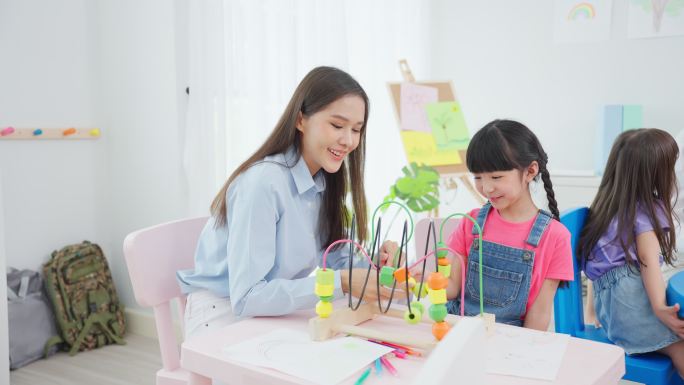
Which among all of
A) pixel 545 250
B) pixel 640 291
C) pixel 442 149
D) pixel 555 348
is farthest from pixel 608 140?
pixel 555 348

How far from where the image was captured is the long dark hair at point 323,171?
142 cm

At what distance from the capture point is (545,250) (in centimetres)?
140

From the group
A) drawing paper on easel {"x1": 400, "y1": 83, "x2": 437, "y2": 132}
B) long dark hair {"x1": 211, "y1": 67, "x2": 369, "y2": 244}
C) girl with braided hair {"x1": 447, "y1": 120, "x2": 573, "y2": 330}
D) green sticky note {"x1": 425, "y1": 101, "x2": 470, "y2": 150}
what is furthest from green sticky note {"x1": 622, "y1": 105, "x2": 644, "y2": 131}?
long dark hair {"x1": 211, "y1": 67, "x2": 369, "y2": 244}

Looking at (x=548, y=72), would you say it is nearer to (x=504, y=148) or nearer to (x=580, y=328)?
(x=580, y=328)

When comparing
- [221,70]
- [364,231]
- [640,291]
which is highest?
[221,70]

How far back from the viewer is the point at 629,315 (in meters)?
1.55

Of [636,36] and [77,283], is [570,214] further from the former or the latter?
[636,36]

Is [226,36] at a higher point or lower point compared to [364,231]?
higher

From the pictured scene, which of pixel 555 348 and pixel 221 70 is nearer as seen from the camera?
pixel 555 348

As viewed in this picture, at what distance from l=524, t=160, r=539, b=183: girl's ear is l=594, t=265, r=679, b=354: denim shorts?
0.37m

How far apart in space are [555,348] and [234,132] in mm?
1928

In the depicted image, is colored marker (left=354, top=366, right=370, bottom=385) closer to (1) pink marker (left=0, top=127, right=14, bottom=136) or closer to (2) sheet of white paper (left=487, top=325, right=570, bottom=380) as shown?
(2) sheet of white paper (left=487, top=325, right=570, bottom=380)

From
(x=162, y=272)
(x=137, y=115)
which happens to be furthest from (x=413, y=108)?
(x=162, y=272)

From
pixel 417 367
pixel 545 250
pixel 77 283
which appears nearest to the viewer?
pixel 417 367
